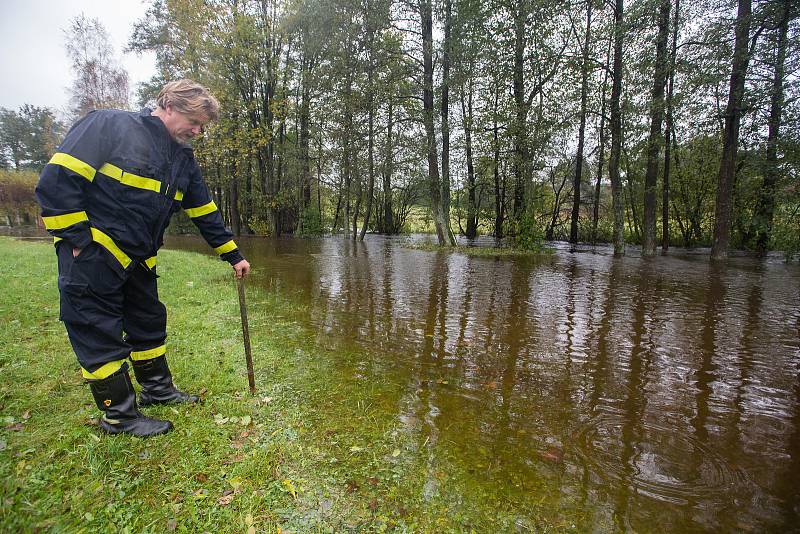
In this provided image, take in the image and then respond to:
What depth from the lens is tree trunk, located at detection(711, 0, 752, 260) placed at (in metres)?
10.8

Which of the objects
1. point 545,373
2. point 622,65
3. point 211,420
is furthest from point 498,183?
point 211,420

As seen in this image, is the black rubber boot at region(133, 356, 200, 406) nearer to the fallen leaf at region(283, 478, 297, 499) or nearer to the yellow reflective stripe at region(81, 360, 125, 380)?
the yellow reflective stripe at region(81, 360, 125, 380)

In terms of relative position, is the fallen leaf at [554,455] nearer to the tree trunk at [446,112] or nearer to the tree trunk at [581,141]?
the tree trunk at [581,141]

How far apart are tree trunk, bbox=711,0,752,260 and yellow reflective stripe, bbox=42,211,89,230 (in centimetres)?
1488

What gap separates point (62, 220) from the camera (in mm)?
2150

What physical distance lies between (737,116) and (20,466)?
60.4 feet

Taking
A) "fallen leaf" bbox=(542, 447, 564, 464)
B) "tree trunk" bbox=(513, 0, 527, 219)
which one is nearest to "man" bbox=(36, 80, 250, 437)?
"fallen leaf" bbox=(542, 447, 564, 464)

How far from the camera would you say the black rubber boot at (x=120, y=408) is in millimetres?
2414

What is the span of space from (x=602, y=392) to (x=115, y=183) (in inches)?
163

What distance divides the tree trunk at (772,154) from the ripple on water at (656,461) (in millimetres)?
12287

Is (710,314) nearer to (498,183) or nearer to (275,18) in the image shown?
(498,183)

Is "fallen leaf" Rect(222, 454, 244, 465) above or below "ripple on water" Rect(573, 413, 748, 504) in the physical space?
above

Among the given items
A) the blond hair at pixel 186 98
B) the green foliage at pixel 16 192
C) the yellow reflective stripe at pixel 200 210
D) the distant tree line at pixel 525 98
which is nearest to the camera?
the blond hair at pixel 186 98

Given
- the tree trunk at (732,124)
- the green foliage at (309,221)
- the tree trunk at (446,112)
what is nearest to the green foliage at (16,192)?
the green foliage at (309,221)
